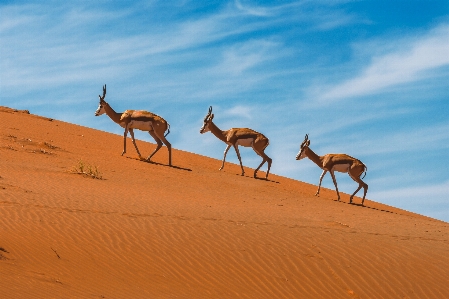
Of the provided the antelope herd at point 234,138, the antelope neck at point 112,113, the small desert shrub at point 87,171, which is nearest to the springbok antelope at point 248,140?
the antelope herd at point 234,138

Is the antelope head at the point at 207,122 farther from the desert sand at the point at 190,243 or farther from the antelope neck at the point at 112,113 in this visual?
the desert sand at the point at 190,243

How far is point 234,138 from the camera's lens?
27.7 m

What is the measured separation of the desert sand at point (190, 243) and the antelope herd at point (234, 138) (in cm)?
262

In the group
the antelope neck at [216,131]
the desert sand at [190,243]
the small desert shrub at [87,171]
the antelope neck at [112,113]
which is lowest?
the desert sand at [190,243]

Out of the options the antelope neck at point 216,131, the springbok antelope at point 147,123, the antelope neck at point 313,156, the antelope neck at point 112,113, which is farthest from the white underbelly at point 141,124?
the antelope neck at point 313,156

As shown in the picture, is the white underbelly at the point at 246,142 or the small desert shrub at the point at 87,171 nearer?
the small desert shrub at the point at 87,171

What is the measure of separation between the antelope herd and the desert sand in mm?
2620

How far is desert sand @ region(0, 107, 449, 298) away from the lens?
36.3ft

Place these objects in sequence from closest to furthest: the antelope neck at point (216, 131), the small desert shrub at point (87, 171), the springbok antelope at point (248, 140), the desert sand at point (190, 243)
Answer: the desert sand at point (190, 243)
the small desert shrub at point (87, 171)
the springbok antelope at point (248, 140)
the antelope neck at point (216, 131)

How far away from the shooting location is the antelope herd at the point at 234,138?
25.2 meters

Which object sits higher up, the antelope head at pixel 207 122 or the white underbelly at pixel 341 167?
the antelope head at pixel 207 122

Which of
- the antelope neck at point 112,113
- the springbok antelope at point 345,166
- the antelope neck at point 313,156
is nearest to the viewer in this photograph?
the springbok antelope at point 345,166

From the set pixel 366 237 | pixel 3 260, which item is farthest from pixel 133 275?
pixel 366 237

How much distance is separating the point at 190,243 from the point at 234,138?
562 inches
